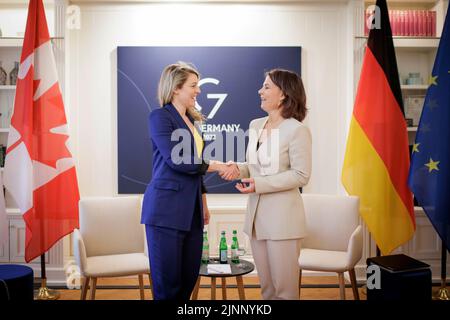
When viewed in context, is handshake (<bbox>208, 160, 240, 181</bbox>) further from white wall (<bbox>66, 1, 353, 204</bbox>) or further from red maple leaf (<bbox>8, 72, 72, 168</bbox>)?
white wall (<bbox>66, 1, 353, 204</bbox>)

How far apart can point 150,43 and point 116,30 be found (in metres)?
0.38

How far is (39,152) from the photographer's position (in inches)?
150

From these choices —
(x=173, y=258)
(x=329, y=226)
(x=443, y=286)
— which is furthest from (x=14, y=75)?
(x=443, y=286)

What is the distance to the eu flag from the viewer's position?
11.5 ft

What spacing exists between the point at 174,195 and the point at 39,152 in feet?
6.11

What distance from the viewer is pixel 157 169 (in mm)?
2566

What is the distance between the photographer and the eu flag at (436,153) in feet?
11.5

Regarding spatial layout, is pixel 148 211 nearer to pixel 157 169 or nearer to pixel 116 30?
pixel 157 169

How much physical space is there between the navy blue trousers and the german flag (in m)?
1.87

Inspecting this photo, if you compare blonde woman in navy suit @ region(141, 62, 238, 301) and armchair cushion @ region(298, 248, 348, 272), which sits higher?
blonde woman in navy suit @ region(141, 62, 238, 301)

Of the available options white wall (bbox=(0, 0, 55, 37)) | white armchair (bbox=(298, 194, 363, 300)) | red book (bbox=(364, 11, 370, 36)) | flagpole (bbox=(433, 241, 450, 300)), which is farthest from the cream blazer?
white wall (bbox=(0, 0, 55, 37))

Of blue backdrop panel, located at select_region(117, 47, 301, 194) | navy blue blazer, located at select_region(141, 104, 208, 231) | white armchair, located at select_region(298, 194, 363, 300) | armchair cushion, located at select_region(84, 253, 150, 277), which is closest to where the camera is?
navy blue blazer, located at select_region(141, 104, 208, 231)
